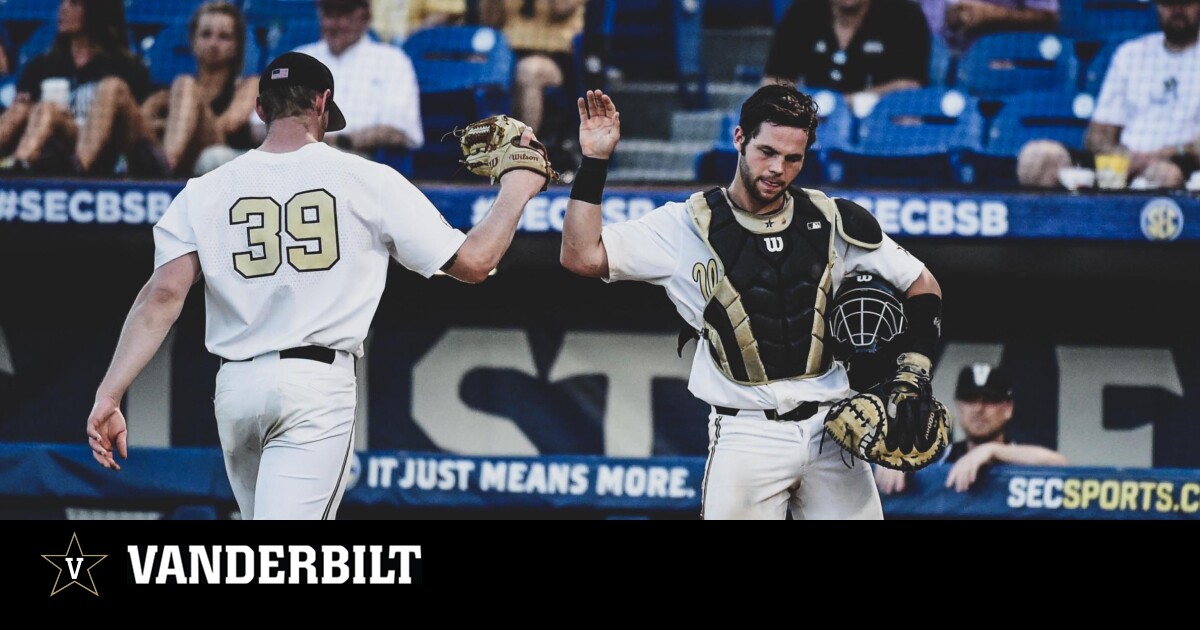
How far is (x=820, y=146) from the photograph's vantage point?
7.01 m

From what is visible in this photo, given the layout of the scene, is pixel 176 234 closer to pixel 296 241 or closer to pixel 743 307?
pixel 296 241

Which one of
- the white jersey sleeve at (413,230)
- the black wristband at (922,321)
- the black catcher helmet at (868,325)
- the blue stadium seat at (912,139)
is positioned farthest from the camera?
the blue stadium seat at (912,139)

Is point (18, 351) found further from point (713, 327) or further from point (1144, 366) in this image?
point (1144, 366)

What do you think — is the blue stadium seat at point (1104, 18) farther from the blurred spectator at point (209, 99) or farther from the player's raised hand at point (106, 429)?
the player's raised hand at point (106, 429)

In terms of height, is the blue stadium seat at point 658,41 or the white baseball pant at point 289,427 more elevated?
the blue stadium seat at point 658,41

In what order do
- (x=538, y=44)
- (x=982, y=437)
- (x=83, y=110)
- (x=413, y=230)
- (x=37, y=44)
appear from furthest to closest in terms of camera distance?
(x=37, y=44), (x=538, y=44), (x=83, y=110), (x=982, y=437), (x=413, y=230)

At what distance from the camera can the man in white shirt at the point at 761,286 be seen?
3844 millimetres

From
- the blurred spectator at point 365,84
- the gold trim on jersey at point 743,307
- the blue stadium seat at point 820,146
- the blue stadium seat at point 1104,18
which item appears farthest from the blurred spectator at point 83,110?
the blue stadium seat at point 1104,18

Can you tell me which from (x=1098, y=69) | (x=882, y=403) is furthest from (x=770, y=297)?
(x=1098, y=69)

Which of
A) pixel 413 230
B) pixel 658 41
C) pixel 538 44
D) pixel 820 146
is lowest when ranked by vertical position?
pixel 413 230

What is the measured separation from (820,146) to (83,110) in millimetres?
3824

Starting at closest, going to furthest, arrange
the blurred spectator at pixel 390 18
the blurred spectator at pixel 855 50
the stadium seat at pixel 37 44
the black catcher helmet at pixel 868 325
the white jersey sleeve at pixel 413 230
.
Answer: the white jersey sleeve at pixel 413 230 → the black catcher helmet at pixel 868 325 → the blurred spectator at pixel 855 50 → the stadium seat at pixel 37 44 → the blurred spectator at pixel 390 18

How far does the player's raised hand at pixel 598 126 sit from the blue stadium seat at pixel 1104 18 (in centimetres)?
449
